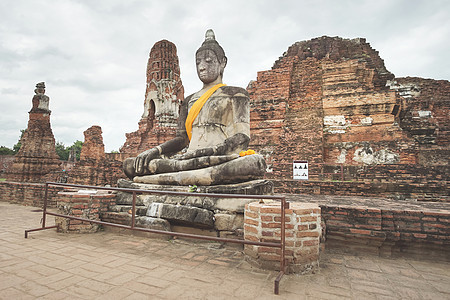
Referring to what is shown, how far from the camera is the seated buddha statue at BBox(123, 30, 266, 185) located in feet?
11.8

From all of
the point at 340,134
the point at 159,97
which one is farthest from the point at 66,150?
the point at 340,134

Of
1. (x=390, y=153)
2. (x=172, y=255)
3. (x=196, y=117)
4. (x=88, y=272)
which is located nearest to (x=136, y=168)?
(x=196, y=117)

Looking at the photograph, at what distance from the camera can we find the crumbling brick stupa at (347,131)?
6930 millimetres

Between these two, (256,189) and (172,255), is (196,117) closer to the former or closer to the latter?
(256,189)

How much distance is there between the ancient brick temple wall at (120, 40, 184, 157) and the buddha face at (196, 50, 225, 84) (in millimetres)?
11294

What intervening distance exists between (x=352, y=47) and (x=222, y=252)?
1874cm

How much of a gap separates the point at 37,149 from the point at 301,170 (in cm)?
1250

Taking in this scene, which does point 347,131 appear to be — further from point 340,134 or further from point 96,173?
point 96,173

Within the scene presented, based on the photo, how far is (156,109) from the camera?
54.0ft

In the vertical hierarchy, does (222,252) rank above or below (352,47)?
below

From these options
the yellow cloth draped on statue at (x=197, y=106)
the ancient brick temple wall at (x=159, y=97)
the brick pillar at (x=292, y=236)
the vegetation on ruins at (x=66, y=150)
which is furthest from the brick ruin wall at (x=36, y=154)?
the vegetation on ruins at (x=66, y=150)

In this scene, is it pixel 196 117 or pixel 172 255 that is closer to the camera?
pixel 172 255

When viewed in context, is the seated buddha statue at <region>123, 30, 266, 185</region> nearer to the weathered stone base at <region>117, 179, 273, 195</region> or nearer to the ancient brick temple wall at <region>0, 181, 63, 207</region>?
the weathered stone base at <region>117, 179, 273, 195</region>

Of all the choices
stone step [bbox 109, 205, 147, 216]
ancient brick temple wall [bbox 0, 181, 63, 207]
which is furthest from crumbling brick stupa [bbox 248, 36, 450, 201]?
ancient brick temple wall [bbox 0, 181, 63, 207]
